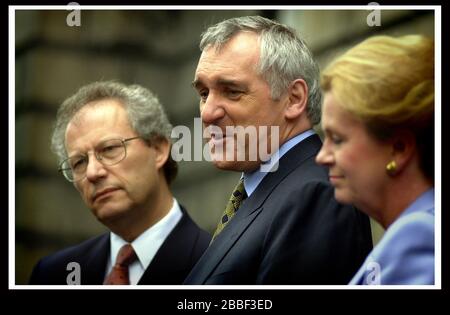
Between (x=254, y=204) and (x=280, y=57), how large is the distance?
0.84 metres

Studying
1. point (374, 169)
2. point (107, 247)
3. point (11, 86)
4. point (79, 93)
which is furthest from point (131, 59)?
point (374, 169)

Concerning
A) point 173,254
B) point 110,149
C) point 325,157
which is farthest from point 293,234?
point 110,149

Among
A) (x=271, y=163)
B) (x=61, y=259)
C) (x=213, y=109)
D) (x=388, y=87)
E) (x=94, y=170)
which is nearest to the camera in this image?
(x=388, y=87)

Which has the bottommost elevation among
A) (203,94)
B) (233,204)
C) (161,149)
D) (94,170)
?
(233,204)

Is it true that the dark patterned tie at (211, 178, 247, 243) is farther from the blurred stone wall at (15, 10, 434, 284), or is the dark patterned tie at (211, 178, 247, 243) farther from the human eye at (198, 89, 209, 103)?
the human eye at (198, 89, 209, 103)

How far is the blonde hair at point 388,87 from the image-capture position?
17.1ft

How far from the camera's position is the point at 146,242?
604 centimetres

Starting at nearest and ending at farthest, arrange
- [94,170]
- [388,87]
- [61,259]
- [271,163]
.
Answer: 1. [388,87]
2. [271,163]
3. [94,170]
4. [61,259]

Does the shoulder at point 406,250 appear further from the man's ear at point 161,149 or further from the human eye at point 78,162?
the human eye at point 78,162

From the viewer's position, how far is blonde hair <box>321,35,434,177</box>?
17.1 feet

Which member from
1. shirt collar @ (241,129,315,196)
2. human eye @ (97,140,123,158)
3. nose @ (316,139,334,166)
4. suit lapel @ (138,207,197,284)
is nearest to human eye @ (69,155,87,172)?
human eye @ (97,140,123,158)

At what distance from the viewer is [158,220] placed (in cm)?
603

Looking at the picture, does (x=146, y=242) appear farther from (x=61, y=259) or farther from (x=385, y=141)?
(x=385, y=141)

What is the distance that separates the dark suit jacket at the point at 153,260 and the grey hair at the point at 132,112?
36 cm
